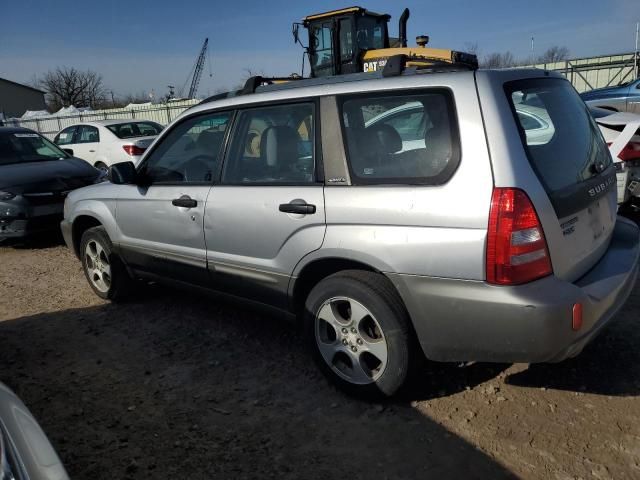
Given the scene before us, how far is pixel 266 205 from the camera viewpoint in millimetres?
3236

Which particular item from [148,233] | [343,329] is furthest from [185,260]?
[343,329]

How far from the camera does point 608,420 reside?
2762 mm

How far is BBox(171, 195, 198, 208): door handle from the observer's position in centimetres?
369

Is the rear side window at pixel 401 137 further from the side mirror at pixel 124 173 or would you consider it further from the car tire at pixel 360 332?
the side mirror at pixel 124 173

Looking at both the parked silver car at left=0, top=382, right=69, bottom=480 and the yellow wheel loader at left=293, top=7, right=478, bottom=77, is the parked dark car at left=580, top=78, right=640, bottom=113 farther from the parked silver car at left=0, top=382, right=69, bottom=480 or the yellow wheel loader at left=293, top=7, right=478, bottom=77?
the parked silver car at left=0, top=382, right=69, bottom=480

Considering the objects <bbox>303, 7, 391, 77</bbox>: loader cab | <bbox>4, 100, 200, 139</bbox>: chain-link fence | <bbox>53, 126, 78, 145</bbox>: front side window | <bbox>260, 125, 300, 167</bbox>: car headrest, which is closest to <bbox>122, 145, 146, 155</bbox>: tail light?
<bbox>53, 126, 78, 145</bbox>: front side window

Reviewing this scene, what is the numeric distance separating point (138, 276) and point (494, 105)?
3.24 m

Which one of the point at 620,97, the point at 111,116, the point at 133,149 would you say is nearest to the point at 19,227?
the point at 133,149

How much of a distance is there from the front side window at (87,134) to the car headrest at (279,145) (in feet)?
31.5

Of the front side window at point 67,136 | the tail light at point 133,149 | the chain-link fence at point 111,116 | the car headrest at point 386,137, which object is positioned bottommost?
the tail light at point 133,149

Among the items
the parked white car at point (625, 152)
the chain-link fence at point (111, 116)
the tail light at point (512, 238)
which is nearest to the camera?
the tail light at point (512, 238)

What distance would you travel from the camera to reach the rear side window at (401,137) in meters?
2.60

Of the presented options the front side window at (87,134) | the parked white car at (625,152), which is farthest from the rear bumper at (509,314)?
the front side window at (87,134)

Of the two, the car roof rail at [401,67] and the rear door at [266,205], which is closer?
the car roof rail at [401,67]
